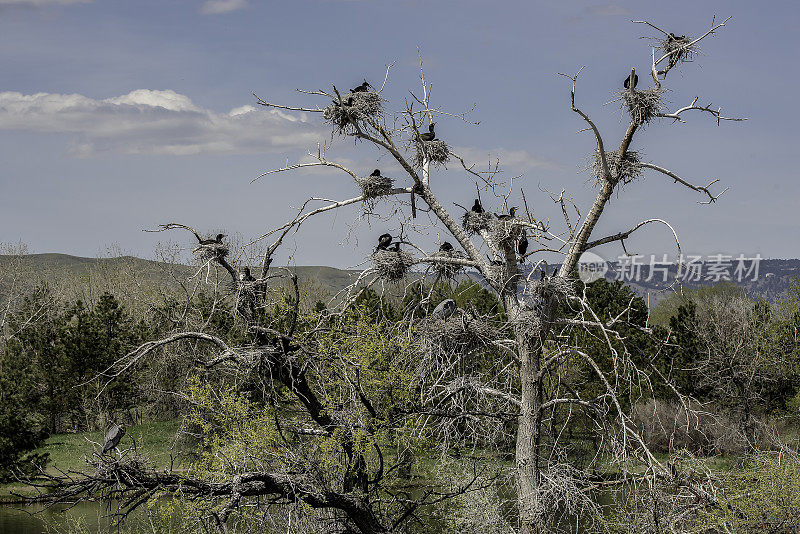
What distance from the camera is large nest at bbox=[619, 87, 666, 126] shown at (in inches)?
426

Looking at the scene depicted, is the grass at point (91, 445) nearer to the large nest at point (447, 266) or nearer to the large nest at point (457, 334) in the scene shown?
the large nest at point (447, 266)

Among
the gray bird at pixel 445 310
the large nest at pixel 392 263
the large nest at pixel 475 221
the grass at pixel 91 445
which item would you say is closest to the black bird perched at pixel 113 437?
the large nest at pixel 392 263

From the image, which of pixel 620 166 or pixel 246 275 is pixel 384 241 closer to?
pixel 246 275

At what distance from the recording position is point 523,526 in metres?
11.3

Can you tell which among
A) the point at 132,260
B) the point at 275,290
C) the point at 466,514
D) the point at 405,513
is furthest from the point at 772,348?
the point at 132,260

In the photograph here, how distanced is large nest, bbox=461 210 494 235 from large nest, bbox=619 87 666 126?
2677mm

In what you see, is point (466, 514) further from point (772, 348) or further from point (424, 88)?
point (772, 348)

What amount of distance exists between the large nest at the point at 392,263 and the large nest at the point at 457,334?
0.82m

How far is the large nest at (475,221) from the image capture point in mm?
12539

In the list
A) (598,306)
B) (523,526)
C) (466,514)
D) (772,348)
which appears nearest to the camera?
(523,526)

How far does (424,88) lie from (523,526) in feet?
21.3

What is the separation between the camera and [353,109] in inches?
442

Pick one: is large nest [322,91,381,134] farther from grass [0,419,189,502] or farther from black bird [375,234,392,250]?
grass [0,419,189,502]

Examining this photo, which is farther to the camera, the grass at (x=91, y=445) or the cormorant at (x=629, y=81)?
the grass at (x=91, y=445)
